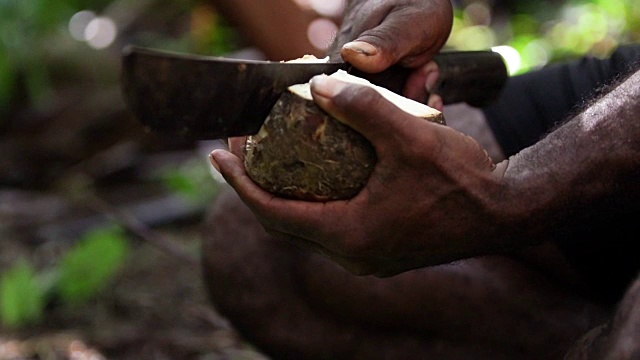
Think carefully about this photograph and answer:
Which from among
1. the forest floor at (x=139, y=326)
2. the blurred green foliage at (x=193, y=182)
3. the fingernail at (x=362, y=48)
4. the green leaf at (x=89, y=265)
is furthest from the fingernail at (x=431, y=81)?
the blurred green foliage at (x=193, y=182)

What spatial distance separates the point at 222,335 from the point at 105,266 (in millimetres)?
469

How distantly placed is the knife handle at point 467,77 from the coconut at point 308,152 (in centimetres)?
42

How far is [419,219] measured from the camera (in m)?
1.46

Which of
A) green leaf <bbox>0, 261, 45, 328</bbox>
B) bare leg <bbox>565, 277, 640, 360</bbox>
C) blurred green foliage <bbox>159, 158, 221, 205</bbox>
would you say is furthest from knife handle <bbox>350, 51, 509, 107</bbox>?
blurred green foliage <bbox>159, 158, 221, 205</bbox>

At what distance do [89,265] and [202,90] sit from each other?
5.92 feet

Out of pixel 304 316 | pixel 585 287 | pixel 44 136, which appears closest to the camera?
pixel 585 287

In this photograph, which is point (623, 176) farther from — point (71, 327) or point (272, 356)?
point (71, 327)

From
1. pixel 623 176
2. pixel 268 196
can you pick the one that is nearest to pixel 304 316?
pixel 268 196

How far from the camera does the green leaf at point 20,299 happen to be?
2896mm

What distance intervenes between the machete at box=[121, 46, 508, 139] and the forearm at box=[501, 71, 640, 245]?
1.29 ft

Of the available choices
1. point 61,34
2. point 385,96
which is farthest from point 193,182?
point 385,96

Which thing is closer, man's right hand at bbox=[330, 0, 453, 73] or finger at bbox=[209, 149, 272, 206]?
finger at bbox=[209, 149, 272, 206]

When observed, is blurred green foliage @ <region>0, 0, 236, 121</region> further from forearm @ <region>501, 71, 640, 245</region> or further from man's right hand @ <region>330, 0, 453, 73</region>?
forearm @ <region>501, 71, 640, 245</region>

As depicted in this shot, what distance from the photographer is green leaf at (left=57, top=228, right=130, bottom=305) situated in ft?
9.93
